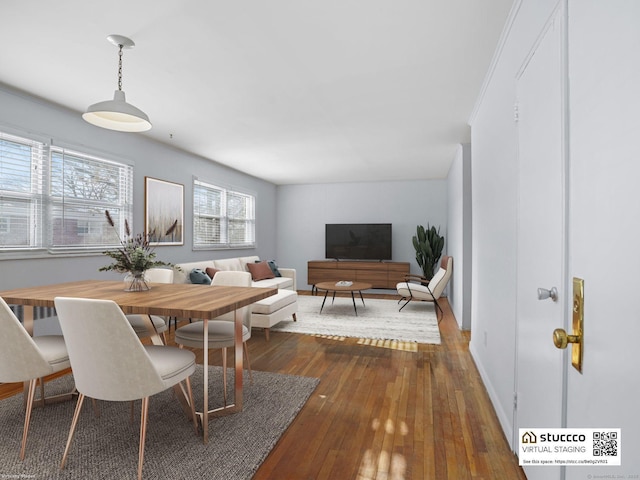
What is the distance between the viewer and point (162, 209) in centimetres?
480

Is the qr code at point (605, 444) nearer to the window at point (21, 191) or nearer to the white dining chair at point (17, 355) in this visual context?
the white dining chair at point (17, 355)

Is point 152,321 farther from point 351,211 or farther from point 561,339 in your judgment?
point 351,211

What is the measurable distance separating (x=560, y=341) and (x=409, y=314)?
443 centimetres

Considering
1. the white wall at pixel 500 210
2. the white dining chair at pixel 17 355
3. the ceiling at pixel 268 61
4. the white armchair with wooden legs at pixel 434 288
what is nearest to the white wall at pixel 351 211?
the white armchair with wooden legs at pixel 434 288

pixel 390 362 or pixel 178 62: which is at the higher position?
pixel 178 62

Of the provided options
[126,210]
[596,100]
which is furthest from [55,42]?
[596,100]

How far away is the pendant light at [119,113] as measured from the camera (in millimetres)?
2189

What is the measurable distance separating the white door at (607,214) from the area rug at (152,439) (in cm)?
148

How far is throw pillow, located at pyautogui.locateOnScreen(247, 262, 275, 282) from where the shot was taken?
5.92 metres

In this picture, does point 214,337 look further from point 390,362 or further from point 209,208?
point 209,208

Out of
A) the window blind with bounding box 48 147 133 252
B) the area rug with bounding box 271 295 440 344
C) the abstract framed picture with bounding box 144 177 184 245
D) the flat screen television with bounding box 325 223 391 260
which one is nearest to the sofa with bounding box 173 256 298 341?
the area rug with bounding box 271 295 440 344

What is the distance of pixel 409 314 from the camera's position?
5336 millimetres

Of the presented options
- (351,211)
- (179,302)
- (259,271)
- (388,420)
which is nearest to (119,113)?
(179,302)

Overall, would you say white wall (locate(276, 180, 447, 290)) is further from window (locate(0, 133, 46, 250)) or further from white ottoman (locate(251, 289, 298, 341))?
window (locate(0, 133, 46, 250))
